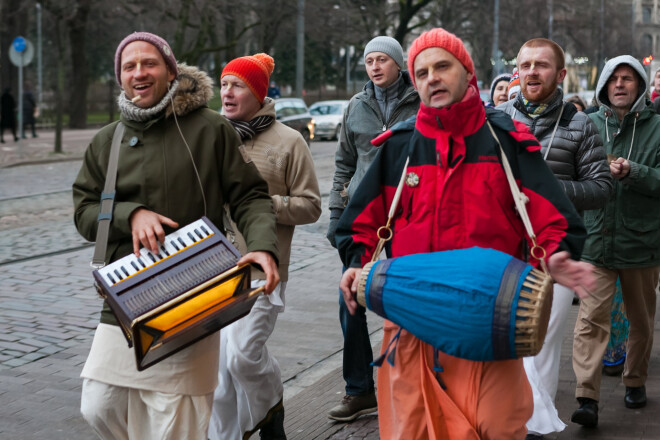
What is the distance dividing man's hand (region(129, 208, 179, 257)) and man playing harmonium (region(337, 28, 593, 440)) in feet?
2.02

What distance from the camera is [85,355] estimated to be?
22.8 ft

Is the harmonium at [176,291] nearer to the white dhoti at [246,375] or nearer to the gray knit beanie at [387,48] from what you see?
the white dhoti at [246,375]

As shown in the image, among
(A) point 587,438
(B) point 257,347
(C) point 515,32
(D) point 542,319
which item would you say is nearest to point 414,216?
(D) point 542,319

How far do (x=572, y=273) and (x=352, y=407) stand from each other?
2586 millimetres

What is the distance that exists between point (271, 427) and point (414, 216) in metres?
1.92

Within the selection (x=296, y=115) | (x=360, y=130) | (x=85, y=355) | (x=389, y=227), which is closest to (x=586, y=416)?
(x=360, y=130)

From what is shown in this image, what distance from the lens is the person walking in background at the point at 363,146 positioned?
18.5 feet

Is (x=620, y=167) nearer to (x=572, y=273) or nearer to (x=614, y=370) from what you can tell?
(x=614, y=370)

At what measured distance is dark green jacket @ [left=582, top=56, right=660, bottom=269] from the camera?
5.84 metres

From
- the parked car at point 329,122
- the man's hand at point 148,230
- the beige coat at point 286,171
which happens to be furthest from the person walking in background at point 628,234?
the parked car at point 329,122

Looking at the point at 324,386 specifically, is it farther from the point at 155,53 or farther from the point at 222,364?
the point at 155,53

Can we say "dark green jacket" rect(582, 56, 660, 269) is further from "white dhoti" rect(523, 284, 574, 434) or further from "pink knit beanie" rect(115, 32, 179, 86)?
"pink knit beanie" rect(115, 32, 179, 86)

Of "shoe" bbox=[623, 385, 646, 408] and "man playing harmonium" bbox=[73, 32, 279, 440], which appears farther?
"shoe" bbox=[623, 385, 646, 408]

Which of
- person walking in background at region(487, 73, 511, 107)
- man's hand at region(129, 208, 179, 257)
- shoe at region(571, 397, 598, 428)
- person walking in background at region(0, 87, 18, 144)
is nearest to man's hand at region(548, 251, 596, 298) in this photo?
man's hand at region(129, 208, 179, 257)
